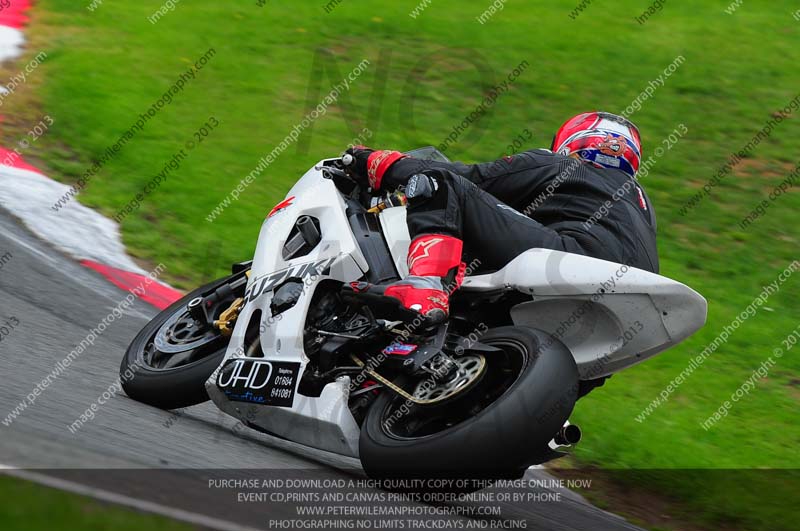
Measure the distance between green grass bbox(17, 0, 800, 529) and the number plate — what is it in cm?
206

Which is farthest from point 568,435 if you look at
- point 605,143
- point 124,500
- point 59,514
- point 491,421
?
point 59,514

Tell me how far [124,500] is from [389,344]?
170 cm

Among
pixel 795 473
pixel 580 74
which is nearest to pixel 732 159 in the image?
pixel 580 74

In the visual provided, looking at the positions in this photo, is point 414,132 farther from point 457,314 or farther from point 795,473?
point 457,314

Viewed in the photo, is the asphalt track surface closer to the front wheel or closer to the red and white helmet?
the front wheel

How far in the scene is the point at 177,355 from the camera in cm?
536

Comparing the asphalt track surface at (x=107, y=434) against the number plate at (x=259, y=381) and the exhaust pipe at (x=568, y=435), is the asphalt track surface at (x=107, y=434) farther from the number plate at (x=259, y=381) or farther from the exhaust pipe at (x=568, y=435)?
the exhaust pipe at (x=568, y=435)

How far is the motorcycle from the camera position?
12.9ft

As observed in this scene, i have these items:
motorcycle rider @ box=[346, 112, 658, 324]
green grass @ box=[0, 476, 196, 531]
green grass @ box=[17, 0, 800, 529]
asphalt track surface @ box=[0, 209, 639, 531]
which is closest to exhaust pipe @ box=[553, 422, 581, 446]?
asphalt track surface @ box=[0, 209, 639, 531]

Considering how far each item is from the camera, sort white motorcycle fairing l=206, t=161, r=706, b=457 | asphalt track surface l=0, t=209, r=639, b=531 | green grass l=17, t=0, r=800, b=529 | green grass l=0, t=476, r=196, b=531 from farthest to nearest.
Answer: green grass l=17, t=0, r=800, b=529, white motorcycle fairing l=206, t=161, r=706, b=457, asphalt track surface l=0, t=209, r=639, b=531, green grass l=0, t=476, r=196, b=531

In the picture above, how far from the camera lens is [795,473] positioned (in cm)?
595

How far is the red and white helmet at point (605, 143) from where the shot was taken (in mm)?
4832

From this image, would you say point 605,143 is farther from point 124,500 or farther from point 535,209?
point 124,500

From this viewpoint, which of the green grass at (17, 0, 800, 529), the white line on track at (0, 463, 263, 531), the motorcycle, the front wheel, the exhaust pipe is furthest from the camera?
the green grass at (17, 0, 800, 529)
